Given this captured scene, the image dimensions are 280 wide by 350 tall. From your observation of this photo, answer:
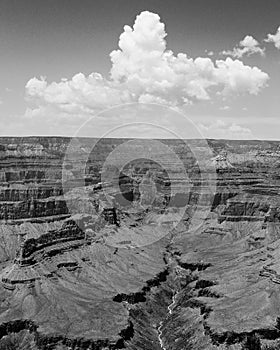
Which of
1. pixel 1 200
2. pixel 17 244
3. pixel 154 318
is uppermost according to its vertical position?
pixel 1 200

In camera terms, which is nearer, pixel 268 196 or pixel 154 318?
pixel 154 318

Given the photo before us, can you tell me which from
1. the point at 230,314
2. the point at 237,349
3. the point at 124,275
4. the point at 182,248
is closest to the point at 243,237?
the point at 182,248

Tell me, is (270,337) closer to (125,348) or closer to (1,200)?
(125,348)

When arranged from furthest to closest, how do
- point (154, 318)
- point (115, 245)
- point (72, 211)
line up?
point (72, 211), point (115, 245), point (154, 318)

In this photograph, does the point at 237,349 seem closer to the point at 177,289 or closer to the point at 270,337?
the point at 270,337

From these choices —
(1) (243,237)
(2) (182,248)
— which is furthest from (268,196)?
(2) (182,248)

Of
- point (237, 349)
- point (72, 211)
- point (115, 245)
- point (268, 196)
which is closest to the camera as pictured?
point (237, 349)

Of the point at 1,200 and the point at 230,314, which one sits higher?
the point at 1,200
